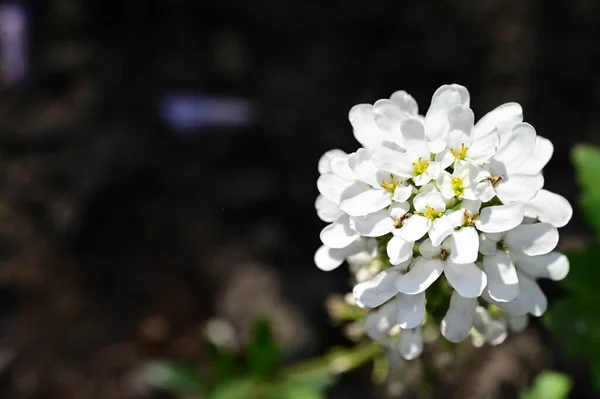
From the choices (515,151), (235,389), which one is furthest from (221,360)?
(515,151)

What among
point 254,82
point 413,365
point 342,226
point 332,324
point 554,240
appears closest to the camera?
point 554,240

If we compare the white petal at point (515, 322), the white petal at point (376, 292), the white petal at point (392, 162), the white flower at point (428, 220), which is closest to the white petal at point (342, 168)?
the white petal at point (392, 162)

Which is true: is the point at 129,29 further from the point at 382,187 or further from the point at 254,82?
the point at 382,187

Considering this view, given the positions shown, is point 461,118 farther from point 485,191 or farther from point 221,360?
point 221,360

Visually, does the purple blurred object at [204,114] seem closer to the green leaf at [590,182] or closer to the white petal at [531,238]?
the green leaf at [590,182]

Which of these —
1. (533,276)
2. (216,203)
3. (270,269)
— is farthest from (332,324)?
(533,276)

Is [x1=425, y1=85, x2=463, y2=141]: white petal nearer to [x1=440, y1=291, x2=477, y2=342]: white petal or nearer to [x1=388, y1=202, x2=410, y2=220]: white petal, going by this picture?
[x1=388, y1=202, x2=410, y2=220]: white petal

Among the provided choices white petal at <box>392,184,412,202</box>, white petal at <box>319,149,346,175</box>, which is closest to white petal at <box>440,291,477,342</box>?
white petal at <box>392,184,412,202</box>
